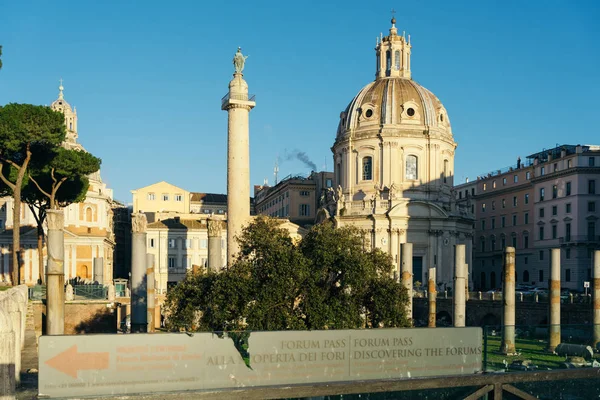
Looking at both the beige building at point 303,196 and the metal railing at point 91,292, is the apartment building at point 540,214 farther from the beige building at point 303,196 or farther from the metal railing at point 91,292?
the metal railing at point 91,292

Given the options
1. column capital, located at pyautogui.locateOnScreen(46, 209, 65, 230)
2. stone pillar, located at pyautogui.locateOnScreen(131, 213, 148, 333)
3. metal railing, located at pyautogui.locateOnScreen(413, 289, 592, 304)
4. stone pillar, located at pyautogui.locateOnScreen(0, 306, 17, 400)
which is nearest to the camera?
stone pillar, located at pyautogui.locateOnScreen(0, 306, 17, 400)

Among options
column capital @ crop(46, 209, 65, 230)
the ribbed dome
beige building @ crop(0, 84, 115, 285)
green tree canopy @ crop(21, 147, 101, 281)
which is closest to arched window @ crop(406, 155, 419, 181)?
the ribbed dome

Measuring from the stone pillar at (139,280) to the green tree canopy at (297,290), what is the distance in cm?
1211

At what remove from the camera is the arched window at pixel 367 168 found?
3083 inches

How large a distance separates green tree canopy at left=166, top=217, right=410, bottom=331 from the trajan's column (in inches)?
953

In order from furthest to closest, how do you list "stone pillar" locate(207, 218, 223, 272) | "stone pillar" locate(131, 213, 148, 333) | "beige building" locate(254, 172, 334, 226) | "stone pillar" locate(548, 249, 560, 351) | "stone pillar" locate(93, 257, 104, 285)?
1. "beige building" locate(254, 172, 334, 226)
2. "stone pillar" locate(93, 257, 104, 285)
3. "stone pillar" locate(207, 218, 223, 272)
4. "stone pillar" locate(131, 213, 148, 333)
5. "stone pillar" locate(548, 249, 560, 351)

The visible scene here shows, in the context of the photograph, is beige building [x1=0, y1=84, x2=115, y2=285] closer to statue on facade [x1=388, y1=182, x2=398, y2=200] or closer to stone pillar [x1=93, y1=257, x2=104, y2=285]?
stone pillar [x1=93, y1=257, x2=104, y2=285]

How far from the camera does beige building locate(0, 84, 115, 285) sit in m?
73.4

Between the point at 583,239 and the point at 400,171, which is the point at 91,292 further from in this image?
the point at 583,239

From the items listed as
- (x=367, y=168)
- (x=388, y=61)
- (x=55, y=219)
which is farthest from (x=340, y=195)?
(x=55, y=219)

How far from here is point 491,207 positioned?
299ft

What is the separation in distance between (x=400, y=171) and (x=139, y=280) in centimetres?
4246

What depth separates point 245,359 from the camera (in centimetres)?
1370

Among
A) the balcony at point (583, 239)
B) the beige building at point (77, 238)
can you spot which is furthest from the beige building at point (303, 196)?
the balcony at point (583, 239)
